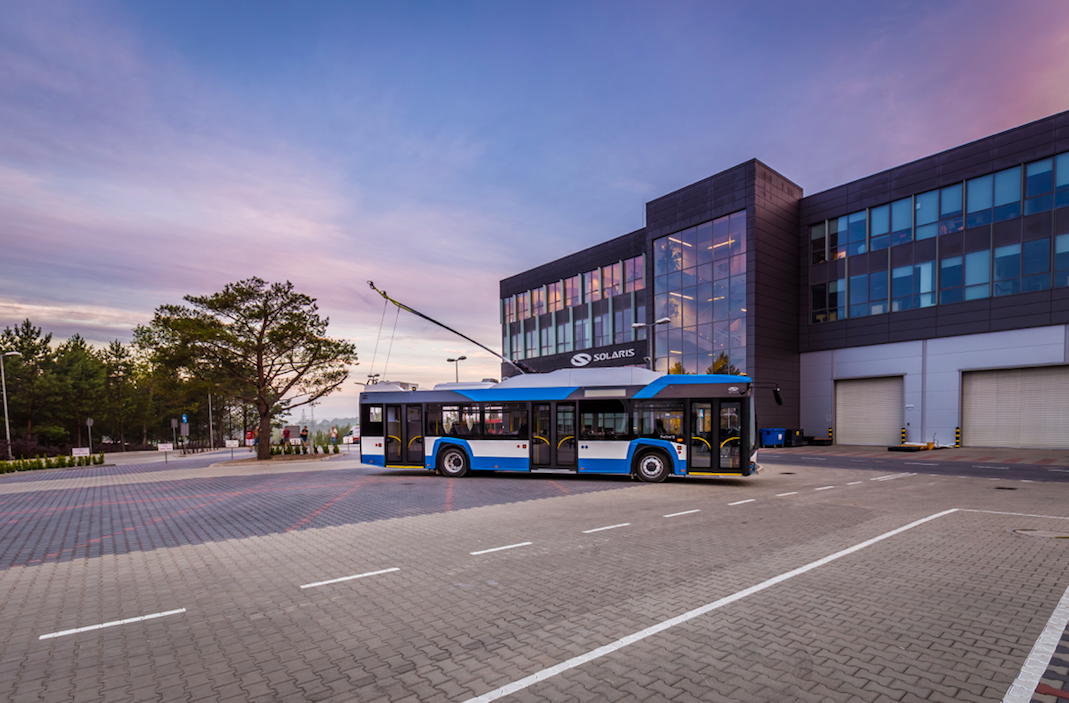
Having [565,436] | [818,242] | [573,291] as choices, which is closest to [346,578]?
[565,436]

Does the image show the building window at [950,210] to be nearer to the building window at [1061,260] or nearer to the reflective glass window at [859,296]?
the building window at [1061,260]

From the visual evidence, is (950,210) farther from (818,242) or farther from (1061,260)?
(818,242)

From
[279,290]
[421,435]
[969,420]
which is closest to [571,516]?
[421,435]

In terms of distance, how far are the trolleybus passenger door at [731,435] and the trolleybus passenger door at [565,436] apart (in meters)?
4.25

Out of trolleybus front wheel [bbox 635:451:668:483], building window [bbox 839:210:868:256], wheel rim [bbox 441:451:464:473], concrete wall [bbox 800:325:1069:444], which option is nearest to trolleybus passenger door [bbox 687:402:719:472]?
trolleybus front wheel [bbox 635:451:668:483]

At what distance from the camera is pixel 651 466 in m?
15.1

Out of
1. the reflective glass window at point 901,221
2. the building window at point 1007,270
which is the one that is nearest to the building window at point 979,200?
the building window at point 1007,270

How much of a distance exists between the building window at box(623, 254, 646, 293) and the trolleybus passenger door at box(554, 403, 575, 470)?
30.1m

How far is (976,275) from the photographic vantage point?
29.8 m

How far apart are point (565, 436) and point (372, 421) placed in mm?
6979

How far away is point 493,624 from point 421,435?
13.0 meters

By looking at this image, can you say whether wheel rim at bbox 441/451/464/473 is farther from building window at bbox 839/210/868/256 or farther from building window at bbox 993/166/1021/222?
building window at bbox 993/166/1021/222

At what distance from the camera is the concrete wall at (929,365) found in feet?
91.6

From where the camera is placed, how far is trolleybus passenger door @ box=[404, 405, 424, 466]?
17.4 meters
